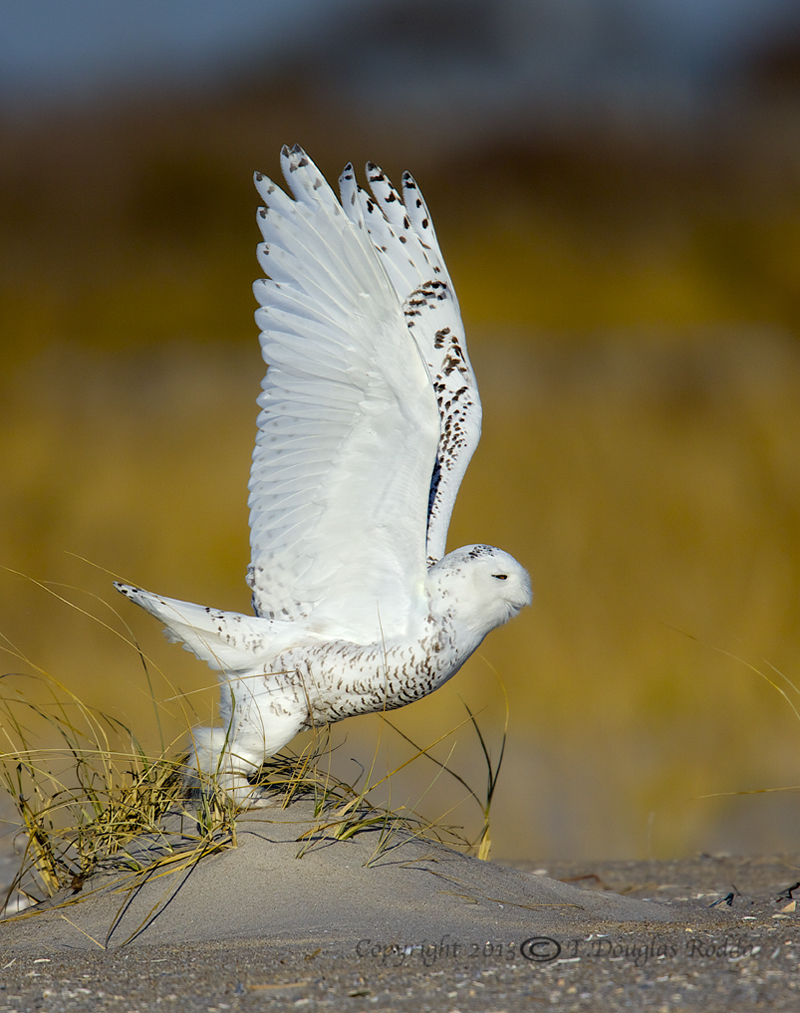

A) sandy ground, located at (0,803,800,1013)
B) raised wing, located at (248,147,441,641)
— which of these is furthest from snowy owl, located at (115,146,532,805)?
sandy ground, located at (0,803,800,1013)

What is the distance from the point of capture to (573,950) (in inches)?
124

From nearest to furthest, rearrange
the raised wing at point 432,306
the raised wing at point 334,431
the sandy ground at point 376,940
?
the sandy ground at point 376,940 < the raised wing at point 334,431 < the raised wing at point 432,306

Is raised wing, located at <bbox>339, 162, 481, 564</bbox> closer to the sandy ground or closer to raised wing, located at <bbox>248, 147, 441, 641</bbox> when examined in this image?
raised wing, located at <bbox>248, 147, 441, 641</bbox>

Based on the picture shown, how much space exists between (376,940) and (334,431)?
1933 mm

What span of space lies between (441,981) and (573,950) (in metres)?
0.51

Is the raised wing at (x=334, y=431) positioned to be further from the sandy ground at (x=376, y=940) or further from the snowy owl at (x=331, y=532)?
the sandy ground at (x=376, y=940)

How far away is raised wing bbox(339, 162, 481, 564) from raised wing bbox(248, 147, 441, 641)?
0.67m

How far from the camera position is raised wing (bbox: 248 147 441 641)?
13.8 feet

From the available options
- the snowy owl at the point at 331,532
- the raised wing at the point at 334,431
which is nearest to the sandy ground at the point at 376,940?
the snowy owl at the point at 331,532

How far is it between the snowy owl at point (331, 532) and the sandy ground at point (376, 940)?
0.47m

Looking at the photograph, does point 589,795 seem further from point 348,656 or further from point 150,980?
point 150,980

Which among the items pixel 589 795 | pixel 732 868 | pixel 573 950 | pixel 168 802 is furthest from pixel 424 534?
pixel 589 795

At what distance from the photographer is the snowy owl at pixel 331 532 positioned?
13.9 feet

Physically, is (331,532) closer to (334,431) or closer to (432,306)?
(334,431)
